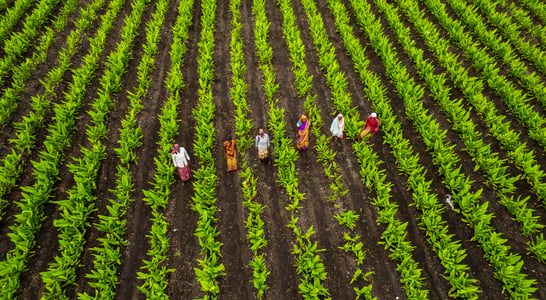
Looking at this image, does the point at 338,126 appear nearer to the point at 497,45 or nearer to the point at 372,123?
the point at 372,123

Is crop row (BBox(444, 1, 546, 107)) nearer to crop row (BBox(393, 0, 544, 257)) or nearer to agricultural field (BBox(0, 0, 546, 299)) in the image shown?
agricultural field (BBox(0, 0, 546, 299))

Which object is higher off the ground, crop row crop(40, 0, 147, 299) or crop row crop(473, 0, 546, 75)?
crop row crop(473, 0, 546, 75)

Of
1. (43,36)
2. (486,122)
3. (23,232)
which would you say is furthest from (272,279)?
(43,36)

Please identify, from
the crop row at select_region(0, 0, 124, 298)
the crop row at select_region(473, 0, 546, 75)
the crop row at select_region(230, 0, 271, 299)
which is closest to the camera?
the crop row at select_region(0, 0, 124, 298)

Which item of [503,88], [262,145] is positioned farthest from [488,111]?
[262,145]

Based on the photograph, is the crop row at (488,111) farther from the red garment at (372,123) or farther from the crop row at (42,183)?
the crop row at (42,183)

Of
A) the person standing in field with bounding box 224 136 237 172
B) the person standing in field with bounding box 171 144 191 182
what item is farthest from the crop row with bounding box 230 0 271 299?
the person standing in field with bounding box 171 144 191 182
